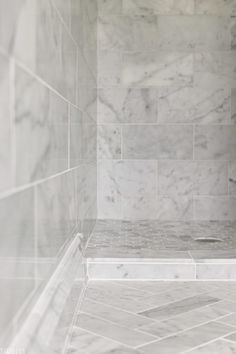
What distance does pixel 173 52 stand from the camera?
8.30 feet

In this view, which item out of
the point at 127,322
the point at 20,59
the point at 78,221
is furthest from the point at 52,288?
the point at 78,221

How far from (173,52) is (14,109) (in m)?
2.08

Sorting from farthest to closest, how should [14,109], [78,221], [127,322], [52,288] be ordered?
[78,221]
[127,322]
[52,288]
[14,109]

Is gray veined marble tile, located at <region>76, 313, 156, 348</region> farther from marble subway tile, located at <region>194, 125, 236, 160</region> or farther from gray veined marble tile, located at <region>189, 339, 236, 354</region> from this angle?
marble subway tile, located at <region>194, 125, 236, 160</region>

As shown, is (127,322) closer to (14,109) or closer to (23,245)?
(23,245)

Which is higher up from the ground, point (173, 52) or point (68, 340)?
point (173, 52)

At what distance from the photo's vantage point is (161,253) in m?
1.63

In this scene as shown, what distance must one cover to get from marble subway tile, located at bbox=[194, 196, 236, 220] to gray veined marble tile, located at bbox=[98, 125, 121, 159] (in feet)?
1.70

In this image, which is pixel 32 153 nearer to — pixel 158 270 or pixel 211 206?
pixel 158 270

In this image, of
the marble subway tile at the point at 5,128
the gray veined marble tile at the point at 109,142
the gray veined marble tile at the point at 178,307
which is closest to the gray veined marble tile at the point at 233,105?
the gray veined marble tile at the point at 109,142

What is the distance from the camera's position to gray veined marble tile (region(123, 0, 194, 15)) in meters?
2.53

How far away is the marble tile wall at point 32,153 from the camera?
0.55m

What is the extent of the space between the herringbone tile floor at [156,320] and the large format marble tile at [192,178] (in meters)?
1.20

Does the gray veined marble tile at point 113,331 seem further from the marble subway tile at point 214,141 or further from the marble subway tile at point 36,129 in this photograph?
the marble subway tile at point 214,141
